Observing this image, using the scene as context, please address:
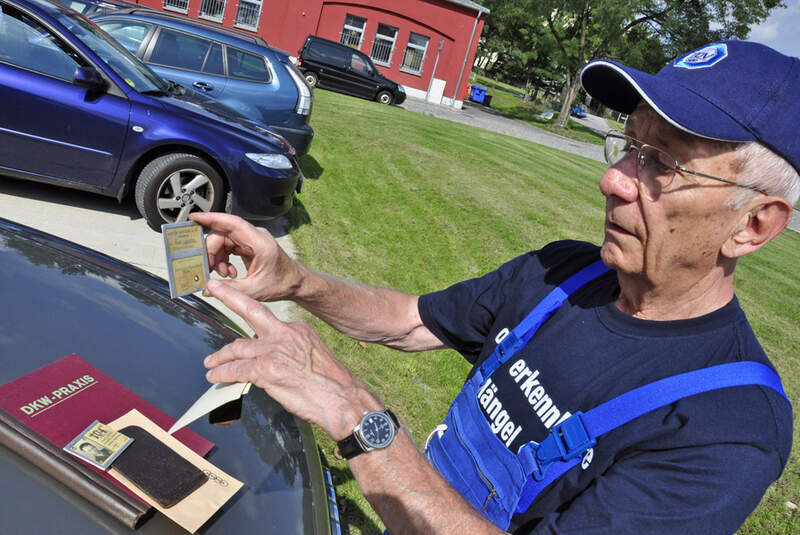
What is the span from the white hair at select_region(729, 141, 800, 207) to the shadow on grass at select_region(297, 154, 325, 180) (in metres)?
7.18

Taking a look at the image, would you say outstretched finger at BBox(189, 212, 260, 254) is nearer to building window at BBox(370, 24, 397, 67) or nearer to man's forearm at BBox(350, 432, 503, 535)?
man's forearm at BBox(350, 432, 503, 535)

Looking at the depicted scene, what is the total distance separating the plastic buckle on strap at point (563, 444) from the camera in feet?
4.53

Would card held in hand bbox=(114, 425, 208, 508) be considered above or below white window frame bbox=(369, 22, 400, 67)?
below

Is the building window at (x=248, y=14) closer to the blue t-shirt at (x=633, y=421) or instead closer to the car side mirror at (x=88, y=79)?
the car side mirror at (x=88, y=79)

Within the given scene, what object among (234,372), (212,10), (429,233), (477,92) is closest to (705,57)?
(234,372)

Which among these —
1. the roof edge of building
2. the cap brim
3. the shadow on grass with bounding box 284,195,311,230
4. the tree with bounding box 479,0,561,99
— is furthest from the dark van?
the tree with bounding box 479,0,561,99

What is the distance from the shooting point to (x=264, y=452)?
5.66 feet

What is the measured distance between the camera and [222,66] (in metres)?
7.61

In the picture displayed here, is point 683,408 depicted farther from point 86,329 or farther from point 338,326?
point 86,329

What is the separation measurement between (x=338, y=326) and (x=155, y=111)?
3792 millimetres

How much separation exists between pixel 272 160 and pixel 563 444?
4569 mm

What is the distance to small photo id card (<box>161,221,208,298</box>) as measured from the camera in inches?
65.4

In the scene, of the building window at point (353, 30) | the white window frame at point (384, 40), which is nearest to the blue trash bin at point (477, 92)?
the white window frame at point (384, 40)

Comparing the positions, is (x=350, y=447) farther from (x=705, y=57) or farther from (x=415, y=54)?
(x=415, y=54)
